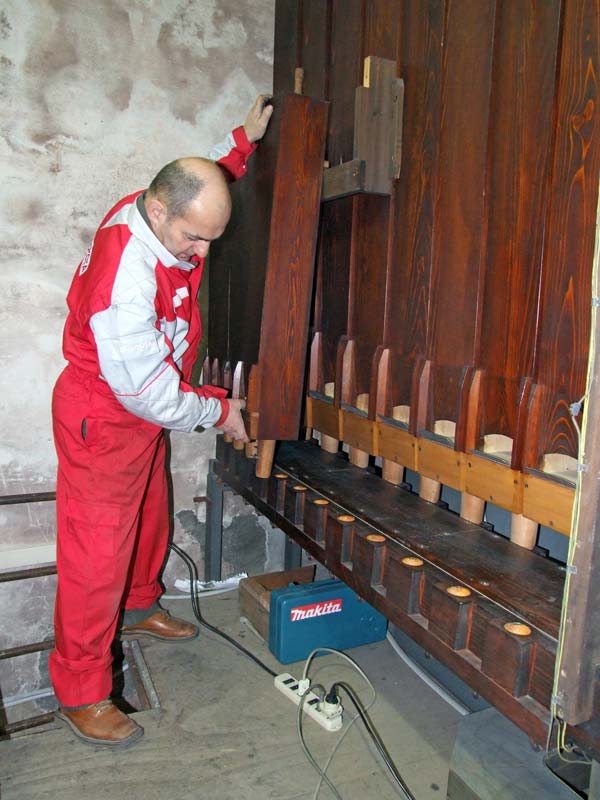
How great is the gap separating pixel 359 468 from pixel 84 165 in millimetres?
1877

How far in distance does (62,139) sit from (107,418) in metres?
1.46

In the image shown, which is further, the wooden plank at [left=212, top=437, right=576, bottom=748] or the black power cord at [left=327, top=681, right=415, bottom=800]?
the black power cord at [left=327, top=681, right=415, bottom=800]

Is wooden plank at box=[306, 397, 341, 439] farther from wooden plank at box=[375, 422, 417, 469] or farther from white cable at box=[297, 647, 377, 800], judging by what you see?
white cable at box=[297, 647, 377, 800]

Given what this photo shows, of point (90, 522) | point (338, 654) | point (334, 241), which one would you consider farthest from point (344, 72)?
point (338, 654)

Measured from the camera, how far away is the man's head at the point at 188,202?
82.0 inches

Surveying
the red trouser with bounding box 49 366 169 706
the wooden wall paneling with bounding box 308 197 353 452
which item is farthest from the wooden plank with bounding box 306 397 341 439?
the red trouser with bounding box 49 366 169 706

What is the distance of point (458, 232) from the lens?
1976mm

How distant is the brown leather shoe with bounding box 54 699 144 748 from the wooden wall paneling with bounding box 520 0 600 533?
61.3 inches

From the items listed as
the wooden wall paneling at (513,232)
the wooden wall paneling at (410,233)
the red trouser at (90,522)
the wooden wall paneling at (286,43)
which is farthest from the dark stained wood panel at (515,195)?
the wooden wall paneling at (286,43)

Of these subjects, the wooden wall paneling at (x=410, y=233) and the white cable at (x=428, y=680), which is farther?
the white cable at (x=428, y=680)

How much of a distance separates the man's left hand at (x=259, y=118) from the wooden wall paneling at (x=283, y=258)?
0.04m

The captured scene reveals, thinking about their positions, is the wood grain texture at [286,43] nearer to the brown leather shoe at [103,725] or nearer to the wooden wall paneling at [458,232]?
the wooden wall paneling at [458,232]

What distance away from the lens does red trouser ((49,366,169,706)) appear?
7.49 ft

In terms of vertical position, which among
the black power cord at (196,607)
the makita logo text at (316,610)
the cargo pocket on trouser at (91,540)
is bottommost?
the black power cord at (196,607)
